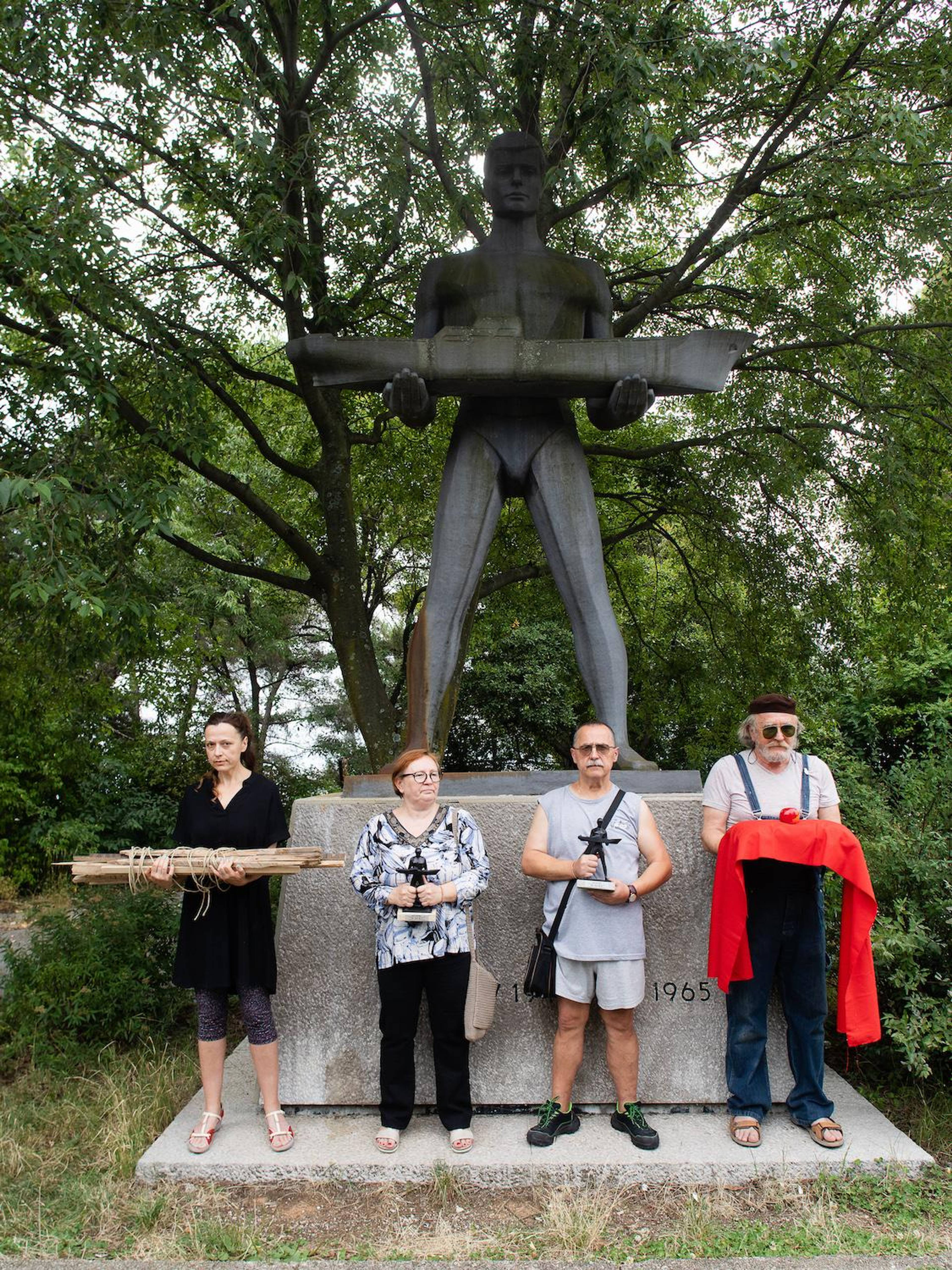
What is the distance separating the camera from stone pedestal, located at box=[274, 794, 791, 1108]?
404 cm

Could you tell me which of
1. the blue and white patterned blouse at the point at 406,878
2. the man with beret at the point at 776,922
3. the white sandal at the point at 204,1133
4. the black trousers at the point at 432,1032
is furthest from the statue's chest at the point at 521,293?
the white sandal at the point at 204,1133

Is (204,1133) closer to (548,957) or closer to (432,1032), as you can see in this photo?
(432,1032)

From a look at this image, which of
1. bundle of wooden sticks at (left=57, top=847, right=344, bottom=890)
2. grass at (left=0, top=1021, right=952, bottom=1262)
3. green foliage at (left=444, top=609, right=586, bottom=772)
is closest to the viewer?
grass at (left=0, top=1021, right=952, bottom=1262)

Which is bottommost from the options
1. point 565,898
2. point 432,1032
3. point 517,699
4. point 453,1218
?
point 453,1218

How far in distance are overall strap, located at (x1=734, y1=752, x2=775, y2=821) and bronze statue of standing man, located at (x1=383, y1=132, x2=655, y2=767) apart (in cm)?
68

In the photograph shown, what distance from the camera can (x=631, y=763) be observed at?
14.5 ft

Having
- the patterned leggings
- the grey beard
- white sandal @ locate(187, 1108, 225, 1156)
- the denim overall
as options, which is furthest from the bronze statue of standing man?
white sandal @ locate(187, 1108, 225, 1156)

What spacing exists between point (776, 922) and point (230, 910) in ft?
6.73

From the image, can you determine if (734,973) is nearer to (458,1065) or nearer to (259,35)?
(458,1065)

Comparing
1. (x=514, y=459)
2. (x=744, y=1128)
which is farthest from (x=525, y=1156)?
(x=514, y=459)

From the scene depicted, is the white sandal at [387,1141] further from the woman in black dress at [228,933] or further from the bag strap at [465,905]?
the bag strap at [465,905]

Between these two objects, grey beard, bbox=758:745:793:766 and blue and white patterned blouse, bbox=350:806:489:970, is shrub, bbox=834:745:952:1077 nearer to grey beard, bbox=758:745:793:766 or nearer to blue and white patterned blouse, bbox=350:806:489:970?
grey beard, bbox=758:745:793:766

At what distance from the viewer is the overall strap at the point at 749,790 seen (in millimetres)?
3721

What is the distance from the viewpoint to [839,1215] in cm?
332
